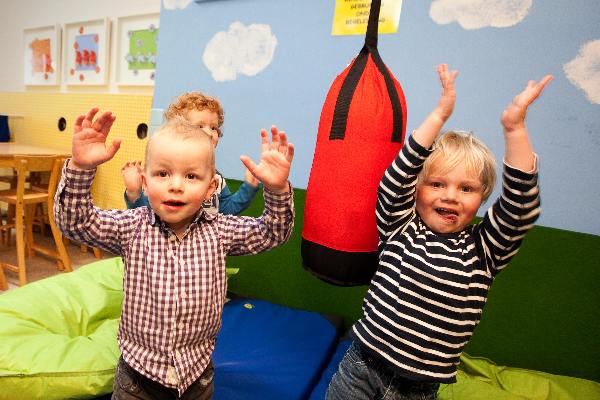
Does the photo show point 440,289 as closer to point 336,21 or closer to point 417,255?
point 417,255

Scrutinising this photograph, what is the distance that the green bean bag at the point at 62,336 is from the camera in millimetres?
1006

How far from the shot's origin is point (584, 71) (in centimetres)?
127

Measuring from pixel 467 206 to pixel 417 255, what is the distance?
0.15 m

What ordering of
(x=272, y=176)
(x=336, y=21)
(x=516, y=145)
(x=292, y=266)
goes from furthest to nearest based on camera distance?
(x=292, y=266), (x=336, y=21), (x=272, y=176), (x=516, y=145)

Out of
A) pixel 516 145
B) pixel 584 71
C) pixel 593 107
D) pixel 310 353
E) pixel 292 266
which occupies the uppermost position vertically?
pixel 584 71

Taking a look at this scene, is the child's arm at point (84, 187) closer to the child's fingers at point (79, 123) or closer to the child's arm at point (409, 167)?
the child's fingers at point (79, 123)

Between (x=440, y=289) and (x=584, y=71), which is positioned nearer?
(x=440, y=289)

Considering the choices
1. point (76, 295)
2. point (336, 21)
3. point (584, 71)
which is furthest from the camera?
point (336, 21)

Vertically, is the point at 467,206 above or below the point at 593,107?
below

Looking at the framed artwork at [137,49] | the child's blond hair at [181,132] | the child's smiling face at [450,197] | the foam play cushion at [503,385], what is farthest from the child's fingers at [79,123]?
the framed artwork at [137,49]

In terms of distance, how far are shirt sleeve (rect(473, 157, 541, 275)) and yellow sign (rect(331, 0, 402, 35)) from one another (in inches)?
40.7

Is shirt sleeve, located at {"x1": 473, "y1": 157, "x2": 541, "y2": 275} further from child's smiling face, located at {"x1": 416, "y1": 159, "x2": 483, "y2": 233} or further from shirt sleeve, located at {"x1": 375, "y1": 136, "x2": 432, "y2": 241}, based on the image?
shirt sleeve, located at {"x1": 375, "y1": 136, "x2": 432, "y2": 241}

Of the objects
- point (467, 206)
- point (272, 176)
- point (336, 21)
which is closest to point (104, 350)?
point (272, 176)

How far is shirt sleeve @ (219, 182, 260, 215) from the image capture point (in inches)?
54.6
